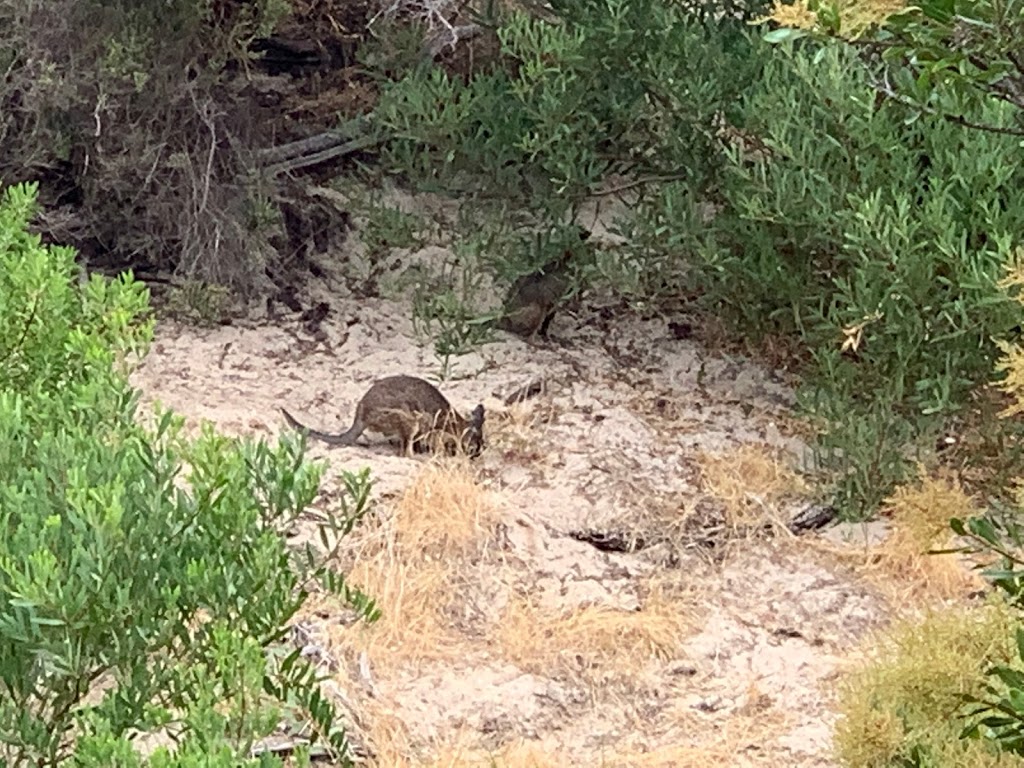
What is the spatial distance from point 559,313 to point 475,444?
60.8 inches

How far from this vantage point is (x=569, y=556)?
15.0 ft

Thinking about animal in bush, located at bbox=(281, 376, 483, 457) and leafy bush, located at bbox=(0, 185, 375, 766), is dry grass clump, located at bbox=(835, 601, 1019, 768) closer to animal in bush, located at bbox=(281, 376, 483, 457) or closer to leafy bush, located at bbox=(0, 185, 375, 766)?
leafy bush, located at bbox=(0, 185, 375, 766)

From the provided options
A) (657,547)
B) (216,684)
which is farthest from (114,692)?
(657,547)

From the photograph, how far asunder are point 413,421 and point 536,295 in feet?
4.07

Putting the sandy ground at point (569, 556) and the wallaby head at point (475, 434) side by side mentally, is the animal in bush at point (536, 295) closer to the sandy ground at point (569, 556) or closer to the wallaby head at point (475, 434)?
the sandy ground at point (569, 556)

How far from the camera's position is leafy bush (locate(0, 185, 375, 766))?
1.69 metres

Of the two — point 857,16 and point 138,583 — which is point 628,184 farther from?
point 138,583

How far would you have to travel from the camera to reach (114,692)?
179 centimetres

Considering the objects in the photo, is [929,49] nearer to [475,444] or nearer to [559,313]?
[475,444]

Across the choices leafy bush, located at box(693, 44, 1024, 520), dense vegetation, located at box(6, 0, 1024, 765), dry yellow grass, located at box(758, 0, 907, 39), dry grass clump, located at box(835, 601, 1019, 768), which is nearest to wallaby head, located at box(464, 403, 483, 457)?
dense vegetation, located at box(6, 0, 1024, 765)

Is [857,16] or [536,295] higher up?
[857,16]

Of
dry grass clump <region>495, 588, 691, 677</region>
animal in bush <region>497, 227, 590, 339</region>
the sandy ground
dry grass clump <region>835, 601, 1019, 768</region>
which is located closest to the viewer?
dry grass clump <region>835, 601, 1019, 768</region>

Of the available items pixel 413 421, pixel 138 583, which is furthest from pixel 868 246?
pixel 138 583

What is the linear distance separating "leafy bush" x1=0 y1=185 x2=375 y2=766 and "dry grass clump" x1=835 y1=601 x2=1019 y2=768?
1.28 meters
